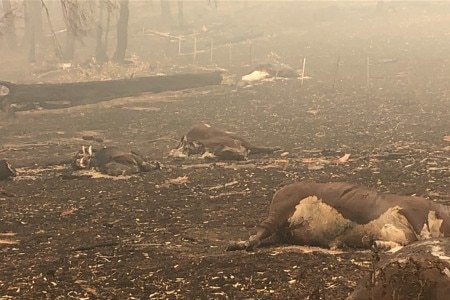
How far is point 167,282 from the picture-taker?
20.3 feet

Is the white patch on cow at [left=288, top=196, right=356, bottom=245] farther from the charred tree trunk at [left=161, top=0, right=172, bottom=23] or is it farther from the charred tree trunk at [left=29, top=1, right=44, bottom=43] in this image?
the charred tree trunk at [left=161, top=0, right=172, bottom=23]

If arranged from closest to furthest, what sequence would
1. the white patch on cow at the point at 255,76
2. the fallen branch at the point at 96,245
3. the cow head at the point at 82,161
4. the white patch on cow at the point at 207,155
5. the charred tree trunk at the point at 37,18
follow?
the fallen branch at the point at 96,245 → the cow head at the point at 82,161 → the white patch on cow at the point at 207,155 → the white patch on cow at the point at 255,76 → the charred tree trunk at the point at 37,18

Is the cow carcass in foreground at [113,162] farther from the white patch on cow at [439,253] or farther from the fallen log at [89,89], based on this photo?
the fallen log at [89,89]

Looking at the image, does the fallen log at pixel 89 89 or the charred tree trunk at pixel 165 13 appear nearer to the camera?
the fallen log at pixel 89 89

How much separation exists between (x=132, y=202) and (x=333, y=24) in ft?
126

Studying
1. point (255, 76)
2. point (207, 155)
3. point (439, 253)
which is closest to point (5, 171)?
point (207, 155)

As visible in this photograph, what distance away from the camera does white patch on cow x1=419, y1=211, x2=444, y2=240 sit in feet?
21.6

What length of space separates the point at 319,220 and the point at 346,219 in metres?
0.32

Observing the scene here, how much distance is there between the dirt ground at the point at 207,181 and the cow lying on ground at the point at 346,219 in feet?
0.91

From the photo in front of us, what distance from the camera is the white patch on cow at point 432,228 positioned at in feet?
21.6

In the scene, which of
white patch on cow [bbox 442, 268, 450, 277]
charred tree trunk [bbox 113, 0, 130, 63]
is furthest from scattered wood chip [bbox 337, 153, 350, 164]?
charred tree trunk [bbox 113, 0, 130, 63]

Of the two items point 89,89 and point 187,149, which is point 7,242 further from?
point 89,89

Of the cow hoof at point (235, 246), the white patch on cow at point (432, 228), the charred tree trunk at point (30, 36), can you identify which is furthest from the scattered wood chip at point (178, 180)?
the charred tree trunk at point (30, 36)

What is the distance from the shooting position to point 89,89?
2198cm
